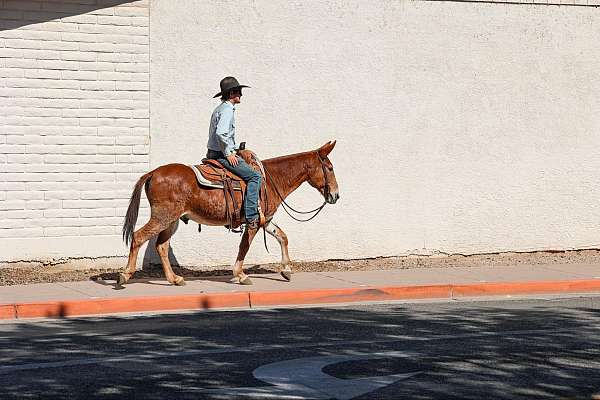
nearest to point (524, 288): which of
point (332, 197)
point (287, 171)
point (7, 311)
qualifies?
point (332, 197)

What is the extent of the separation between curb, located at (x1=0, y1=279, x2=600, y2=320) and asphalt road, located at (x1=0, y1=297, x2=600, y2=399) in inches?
17.0

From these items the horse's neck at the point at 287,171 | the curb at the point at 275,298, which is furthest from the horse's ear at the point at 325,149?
the curb at the point at 275,298

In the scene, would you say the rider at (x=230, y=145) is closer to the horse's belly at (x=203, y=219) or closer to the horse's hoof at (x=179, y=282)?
the horse's belly at (x=203, y=219)

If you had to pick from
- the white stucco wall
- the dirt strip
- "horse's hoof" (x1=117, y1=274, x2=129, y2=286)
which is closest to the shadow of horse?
the dirt strip

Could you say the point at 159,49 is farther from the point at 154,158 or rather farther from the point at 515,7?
the point at 515,7

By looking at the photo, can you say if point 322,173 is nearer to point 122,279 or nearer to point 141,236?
point 141,236

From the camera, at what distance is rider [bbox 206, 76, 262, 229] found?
14.8 meters

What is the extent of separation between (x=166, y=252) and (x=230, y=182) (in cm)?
117

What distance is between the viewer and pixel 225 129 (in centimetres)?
1478

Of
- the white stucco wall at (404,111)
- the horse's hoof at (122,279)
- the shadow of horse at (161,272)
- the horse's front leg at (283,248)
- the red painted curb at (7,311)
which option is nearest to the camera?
the red painted curb at (7,311)

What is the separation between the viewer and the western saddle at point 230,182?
14.9 metres

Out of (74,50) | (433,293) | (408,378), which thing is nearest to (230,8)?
(74,50)

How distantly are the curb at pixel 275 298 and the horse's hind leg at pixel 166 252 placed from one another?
3.17 ft

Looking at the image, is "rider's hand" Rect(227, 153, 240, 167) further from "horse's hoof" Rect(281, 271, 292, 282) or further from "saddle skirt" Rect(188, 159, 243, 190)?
"horse's hoof" Rect(281, 271, 292, 282)
